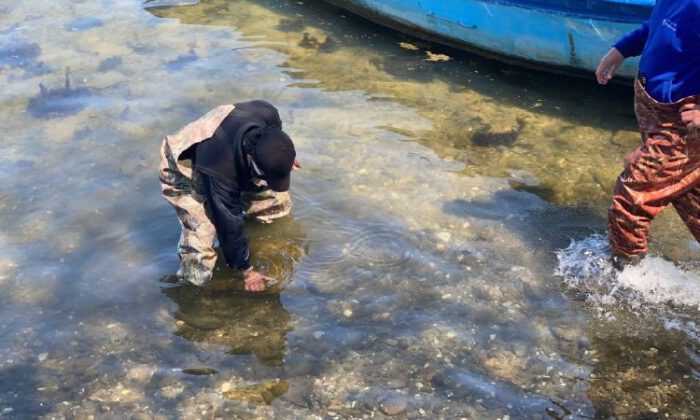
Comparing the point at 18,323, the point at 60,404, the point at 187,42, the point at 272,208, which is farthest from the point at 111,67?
the point at 60,404

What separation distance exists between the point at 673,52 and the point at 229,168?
2.51 metres

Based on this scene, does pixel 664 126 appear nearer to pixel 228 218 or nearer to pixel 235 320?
pixel 228 218

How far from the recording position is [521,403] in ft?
12.4

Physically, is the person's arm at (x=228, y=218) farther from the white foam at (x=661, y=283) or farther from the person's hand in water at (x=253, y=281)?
the white foam at (x=661, y=283)

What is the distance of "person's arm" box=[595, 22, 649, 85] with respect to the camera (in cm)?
422

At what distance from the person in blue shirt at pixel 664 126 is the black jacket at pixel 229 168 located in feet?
7.17

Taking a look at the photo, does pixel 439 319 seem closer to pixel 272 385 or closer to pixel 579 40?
pixel 272 385

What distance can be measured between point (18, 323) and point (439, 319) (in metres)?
2.64

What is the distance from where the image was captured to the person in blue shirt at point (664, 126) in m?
3.68

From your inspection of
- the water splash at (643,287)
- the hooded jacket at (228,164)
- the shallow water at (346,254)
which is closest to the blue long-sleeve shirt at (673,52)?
the water splash at (643,287)

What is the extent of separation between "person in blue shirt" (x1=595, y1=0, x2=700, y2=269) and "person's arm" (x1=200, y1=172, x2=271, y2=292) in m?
2.25

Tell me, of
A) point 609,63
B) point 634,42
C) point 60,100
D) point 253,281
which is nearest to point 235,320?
point 253,281

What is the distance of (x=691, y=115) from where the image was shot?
371cm

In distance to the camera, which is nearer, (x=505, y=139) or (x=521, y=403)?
(x=521, y=403)
